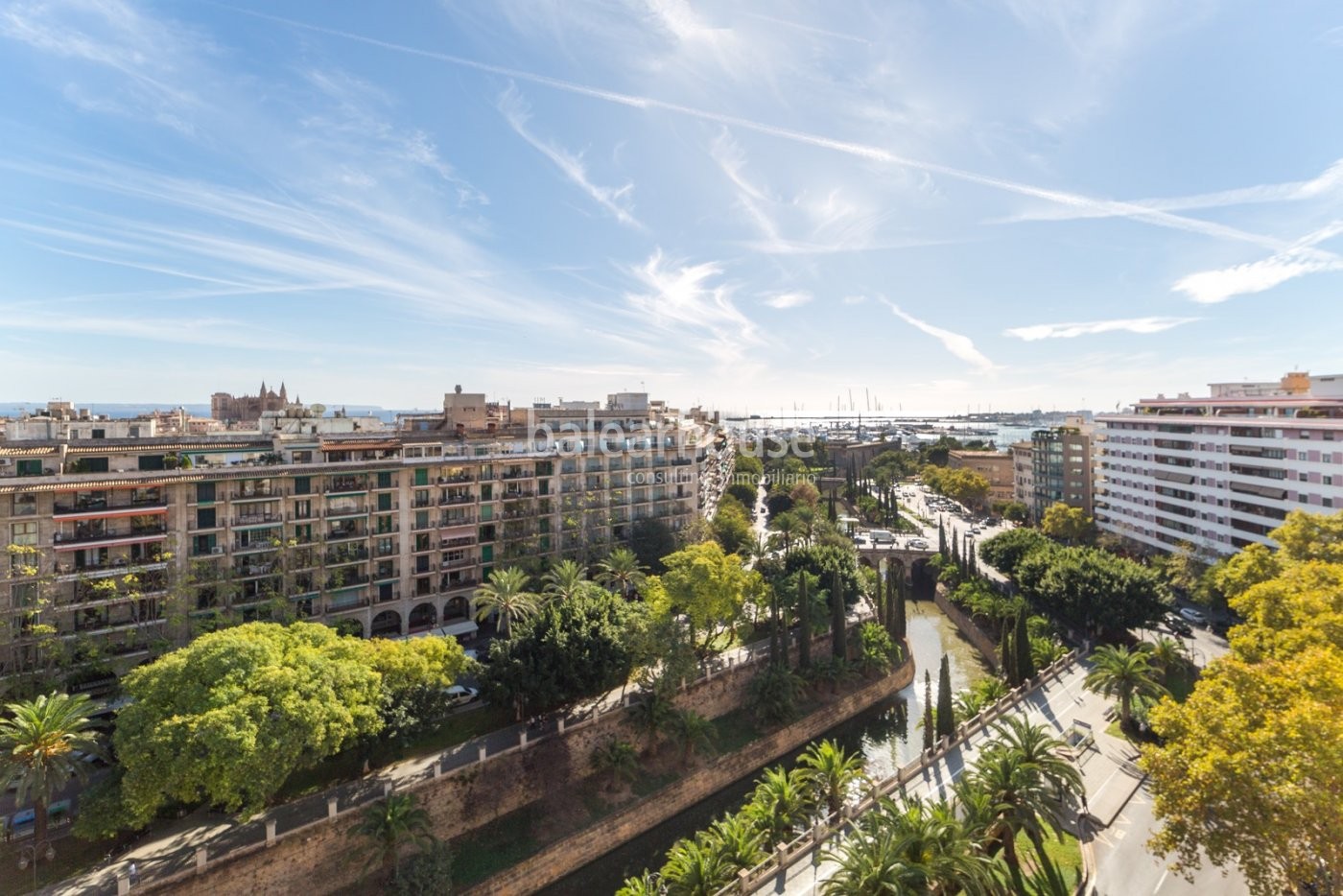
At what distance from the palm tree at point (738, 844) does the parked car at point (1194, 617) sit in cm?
5028

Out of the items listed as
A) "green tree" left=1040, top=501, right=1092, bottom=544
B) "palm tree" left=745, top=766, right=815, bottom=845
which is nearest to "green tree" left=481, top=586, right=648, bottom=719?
"palm tree" left=745, top=766, right=815, bottom=845

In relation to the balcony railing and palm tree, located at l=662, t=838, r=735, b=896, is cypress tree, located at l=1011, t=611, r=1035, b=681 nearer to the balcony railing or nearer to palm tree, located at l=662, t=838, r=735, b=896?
palm tree, located at l=662, t=838, r=735, b=896

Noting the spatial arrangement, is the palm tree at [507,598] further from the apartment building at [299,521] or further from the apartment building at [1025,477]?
the apartment building at [1025,477]

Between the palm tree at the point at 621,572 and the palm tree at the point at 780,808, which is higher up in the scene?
the palm tree at the point at 621,572

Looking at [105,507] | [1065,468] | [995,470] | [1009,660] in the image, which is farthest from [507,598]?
[995,470]

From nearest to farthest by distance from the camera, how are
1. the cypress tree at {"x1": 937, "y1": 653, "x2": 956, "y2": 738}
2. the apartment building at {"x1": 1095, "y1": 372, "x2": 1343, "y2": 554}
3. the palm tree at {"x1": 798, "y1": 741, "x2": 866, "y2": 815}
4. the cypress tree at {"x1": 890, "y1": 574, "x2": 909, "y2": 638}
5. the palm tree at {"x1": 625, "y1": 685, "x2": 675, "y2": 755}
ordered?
the palm tree at {"x1": 798, "y1": 741, "x2": 866, "y2": 815} → the palm tree at {"x1": 625, "y1": 685, "x2": 675, "y2": 755} → the cypress tree at {"x1": 937, "y1": 653, "x2": 956, "y2": 738} → the apartment building at {"x1": 1095, "y1": 372, "x2": 1343, "y2": 554} → the cypress tree at {"x1": 890, "y1": 574, "x2": 909, "y2": 638}

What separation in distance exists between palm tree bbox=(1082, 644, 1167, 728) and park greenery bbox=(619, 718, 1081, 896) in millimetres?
11417

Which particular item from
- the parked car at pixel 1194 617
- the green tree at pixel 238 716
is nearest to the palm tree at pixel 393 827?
the green tree at pixel 238 716

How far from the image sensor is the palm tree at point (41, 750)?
24281 mm

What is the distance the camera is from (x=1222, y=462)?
203ft

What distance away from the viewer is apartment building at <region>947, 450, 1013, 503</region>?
384 ft

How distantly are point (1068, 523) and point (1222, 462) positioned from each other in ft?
63.3

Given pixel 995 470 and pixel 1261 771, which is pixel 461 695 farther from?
pixel 995 470

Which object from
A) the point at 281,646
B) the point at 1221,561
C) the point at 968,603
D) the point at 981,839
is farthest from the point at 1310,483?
the point at 281,646
